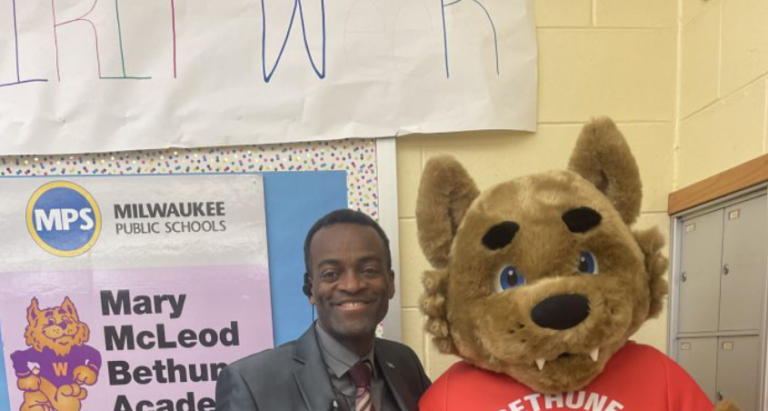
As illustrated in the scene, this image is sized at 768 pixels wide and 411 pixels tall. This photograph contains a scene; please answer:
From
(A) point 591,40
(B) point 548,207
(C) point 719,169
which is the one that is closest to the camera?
(B) point 548,207

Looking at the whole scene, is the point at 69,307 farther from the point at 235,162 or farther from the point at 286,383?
the point at 286,383

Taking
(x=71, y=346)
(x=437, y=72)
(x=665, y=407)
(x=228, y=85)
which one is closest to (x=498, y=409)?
(x=665, y=407)

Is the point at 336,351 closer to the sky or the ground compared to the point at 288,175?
closer to the ground

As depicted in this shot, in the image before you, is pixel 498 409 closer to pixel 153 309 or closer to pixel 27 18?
pixel 153 309

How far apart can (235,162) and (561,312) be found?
79cm

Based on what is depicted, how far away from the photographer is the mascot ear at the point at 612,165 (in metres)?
0.69

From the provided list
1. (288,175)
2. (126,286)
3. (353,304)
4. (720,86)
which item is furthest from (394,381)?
(720,86)

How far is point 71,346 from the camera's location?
109 cm

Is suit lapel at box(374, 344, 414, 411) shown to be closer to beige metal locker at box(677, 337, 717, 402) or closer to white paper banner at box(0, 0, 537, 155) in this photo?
white paper banner at box(0, 0, 537, 155)

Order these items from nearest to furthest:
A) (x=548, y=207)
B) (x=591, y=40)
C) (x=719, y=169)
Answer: (x=548, y=207), (x=719, y=169), (x=591, y=40)

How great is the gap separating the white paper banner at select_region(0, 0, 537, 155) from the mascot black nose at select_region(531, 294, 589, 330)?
594mm

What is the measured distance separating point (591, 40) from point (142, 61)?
1.04 metres

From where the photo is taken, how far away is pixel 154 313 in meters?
1.10

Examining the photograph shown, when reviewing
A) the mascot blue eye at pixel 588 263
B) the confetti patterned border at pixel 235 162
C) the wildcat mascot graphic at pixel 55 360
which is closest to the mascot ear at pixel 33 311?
the wildcat mascot graphic at pixel 55 360
